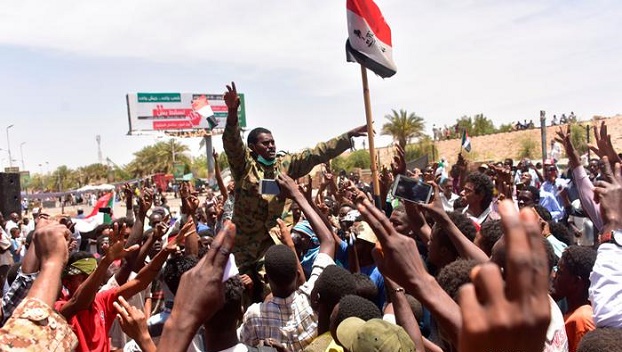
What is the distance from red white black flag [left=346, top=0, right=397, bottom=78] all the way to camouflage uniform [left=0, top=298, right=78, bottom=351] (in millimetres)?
4165

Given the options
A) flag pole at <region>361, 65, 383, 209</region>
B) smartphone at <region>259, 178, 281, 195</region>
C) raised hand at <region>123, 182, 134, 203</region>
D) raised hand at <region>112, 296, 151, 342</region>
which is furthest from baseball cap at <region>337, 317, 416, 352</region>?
raised hand at <region>123, 182, 134, 203</region>

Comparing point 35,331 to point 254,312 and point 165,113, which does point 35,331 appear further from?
point 165,113

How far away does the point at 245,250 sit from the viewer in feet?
14.9

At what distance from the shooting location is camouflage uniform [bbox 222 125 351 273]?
177 inches

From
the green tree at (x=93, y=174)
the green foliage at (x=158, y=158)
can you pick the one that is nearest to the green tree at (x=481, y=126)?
the green foliage at (x=158, y=158)

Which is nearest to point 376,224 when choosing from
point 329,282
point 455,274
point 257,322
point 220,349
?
point 455,274

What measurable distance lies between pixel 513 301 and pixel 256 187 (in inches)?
139

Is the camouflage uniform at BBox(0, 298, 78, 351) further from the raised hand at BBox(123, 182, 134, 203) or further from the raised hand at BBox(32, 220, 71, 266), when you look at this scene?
the raised hand at BBox(123, 182, 134, 203)

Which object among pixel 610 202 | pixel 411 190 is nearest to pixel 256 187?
pixel 411 190

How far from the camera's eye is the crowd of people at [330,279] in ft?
3.66

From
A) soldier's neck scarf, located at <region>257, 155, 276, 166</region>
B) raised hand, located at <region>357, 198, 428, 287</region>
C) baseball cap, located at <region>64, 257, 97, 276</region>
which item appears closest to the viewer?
raised hand, located at <region>357, 198, 428, 287</region>

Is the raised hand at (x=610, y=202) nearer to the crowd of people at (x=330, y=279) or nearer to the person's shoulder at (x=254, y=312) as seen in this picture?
the crowd of people at (x=330, y=279)

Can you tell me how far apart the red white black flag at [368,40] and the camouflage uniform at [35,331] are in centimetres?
417

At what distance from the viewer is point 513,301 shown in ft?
3.47
